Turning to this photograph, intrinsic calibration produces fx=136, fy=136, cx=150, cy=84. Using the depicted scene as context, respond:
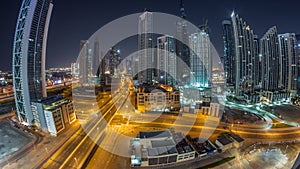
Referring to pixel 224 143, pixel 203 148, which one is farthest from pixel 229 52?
pixel 203 148

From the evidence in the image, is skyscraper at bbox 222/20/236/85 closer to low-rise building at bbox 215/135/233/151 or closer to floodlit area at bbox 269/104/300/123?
floodlit area at bbox 269/104/300/123

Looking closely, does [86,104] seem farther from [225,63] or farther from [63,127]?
[225,63]

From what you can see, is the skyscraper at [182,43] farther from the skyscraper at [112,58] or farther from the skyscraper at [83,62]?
the skyscraper at [112,58]

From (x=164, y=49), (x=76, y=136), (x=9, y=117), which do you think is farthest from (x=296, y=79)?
(x=9, y=117)

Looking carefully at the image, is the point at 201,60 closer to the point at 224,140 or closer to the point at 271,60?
the point at 271,60

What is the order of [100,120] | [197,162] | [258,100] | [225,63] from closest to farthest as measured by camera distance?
[197,162] → [100,120] → [258,100] → [225,63]
